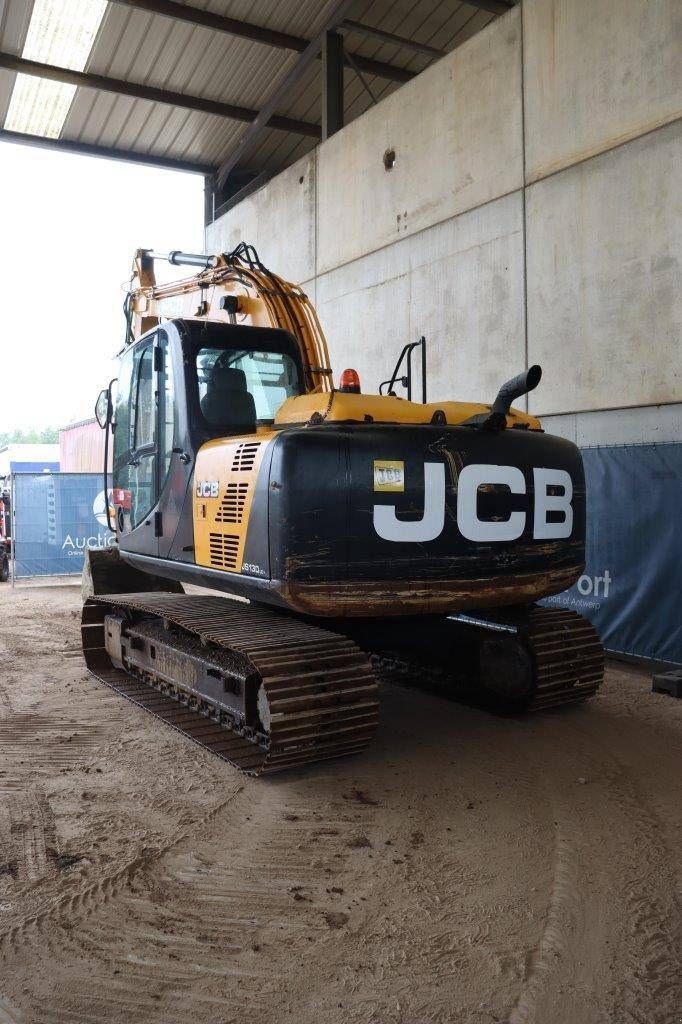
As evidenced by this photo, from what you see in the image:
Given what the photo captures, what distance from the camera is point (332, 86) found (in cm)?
1199

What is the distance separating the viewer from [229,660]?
174 inches

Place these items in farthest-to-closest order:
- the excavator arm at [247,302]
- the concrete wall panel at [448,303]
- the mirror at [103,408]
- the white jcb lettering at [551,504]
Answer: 1. the concrete wall panel at [448,303]
2. the mirror at [103,408]
3. the excavator arm at [247,302]
4. the white jcb lettering at [551,504]

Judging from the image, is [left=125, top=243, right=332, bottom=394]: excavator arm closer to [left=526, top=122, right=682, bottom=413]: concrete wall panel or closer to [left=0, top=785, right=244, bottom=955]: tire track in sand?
[left=526, top=122, right=682, bottom=413]: concrete wall panel

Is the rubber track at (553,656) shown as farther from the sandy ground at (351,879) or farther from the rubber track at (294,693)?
the rubber track at (294,693)

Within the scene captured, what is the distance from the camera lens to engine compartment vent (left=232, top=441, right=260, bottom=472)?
4.13m

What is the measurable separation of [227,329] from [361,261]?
609cm

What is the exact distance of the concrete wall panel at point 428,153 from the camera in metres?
8.45

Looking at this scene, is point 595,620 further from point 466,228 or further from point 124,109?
point 124,109

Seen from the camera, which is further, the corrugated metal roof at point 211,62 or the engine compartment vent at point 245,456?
the corrugated metal roof at point 211,62

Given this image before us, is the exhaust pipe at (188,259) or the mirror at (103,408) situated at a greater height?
the exhaust pipe at (188,259)

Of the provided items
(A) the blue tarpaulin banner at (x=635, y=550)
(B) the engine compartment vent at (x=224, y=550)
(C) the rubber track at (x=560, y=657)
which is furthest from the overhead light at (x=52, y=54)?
(C) the rubber track at (x=560, y=657)

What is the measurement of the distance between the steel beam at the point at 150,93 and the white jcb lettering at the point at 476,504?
37.7 feet

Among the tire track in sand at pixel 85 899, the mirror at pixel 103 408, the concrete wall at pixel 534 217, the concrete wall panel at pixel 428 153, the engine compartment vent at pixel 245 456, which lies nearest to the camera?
the tire track in sand at pixel 85 899

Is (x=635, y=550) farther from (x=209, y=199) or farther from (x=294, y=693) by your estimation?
(x=209, y=199)
